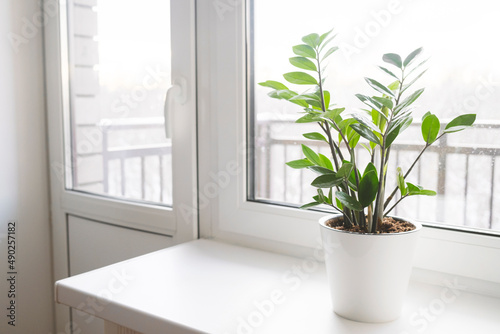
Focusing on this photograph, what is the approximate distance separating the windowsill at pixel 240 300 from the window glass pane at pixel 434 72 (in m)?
0.17

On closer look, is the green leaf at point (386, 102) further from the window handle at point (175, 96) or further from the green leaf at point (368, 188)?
the window handle at point (175, 96)

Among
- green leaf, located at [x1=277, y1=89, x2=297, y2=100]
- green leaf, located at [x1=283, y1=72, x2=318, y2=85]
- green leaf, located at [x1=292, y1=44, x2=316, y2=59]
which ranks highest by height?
Result: green leaf, located at [x1=292, y1=44, x2=316, y2=59]

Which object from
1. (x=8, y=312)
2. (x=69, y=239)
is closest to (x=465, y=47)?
(x=69, y=239)

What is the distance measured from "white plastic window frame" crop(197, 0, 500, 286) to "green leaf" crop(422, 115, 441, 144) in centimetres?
37

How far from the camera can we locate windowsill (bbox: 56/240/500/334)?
78cm

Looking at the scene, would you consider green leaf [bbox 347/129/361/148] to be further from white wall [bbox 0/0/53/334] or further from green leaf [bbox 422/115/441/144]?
white wall [bbox 0/0/53/334]

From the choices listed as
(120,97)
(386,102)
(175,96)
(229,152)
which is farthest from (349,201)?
(120,97)

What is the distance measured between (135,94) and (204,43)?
0.33m

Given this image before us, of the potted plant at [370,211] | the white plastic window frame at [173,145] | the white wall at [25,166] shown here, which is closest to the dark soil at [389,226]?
the potted plant at [370,211]

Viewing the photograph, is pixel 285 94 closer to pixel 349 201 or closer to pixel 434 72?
pixel 349 201

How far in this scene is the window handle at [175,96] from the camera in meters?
1.28

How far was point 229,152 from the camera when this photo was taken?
1234 millimetres

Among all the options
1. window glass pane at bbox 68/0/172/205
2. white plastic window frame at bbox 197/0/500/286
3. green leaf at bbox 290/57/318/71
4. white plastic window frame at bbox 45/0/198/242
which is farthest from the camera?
window glass pane at bbox 68/0/172/205

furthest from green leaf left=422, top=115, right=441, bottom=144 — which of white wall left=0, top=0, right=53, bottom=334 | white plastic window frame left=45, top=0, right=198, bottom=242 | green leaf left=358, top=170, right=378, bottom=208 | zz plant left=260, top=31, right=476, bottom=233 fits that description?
white wall left=0, top=0, right=53, bottom=334
